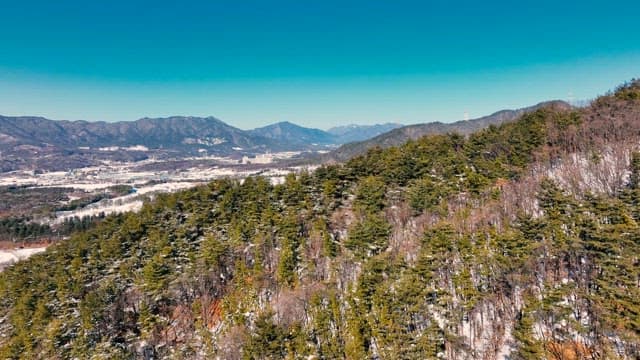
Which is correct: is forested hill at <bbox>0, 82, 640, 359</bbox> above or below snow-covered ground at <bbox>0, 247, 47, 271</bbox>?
above

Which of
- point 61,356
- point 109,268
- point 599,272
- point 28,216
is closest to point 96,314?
point 61,356

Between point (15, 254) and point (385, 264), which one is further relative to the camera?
point (15, 254)

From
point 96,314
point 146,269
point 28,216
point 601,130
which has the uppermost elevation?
point 601,130

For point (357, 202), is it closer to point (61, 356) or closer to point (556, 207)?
point (556, 207)

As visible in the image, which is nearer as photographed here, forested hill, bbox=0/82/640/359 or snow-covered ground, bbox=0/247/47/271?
forested hill, bbox=0/82/640/359

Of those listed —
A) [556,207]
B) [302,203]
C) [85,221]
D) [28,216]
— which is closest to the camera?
[556,207]

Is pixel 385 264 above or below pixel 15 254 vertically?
above

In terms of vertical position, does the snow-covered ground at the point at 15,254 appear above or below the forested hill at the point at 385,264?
below

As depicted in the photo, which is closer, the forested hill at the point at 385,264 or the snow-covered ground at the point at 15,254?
the forested hill at the point at 385,264
